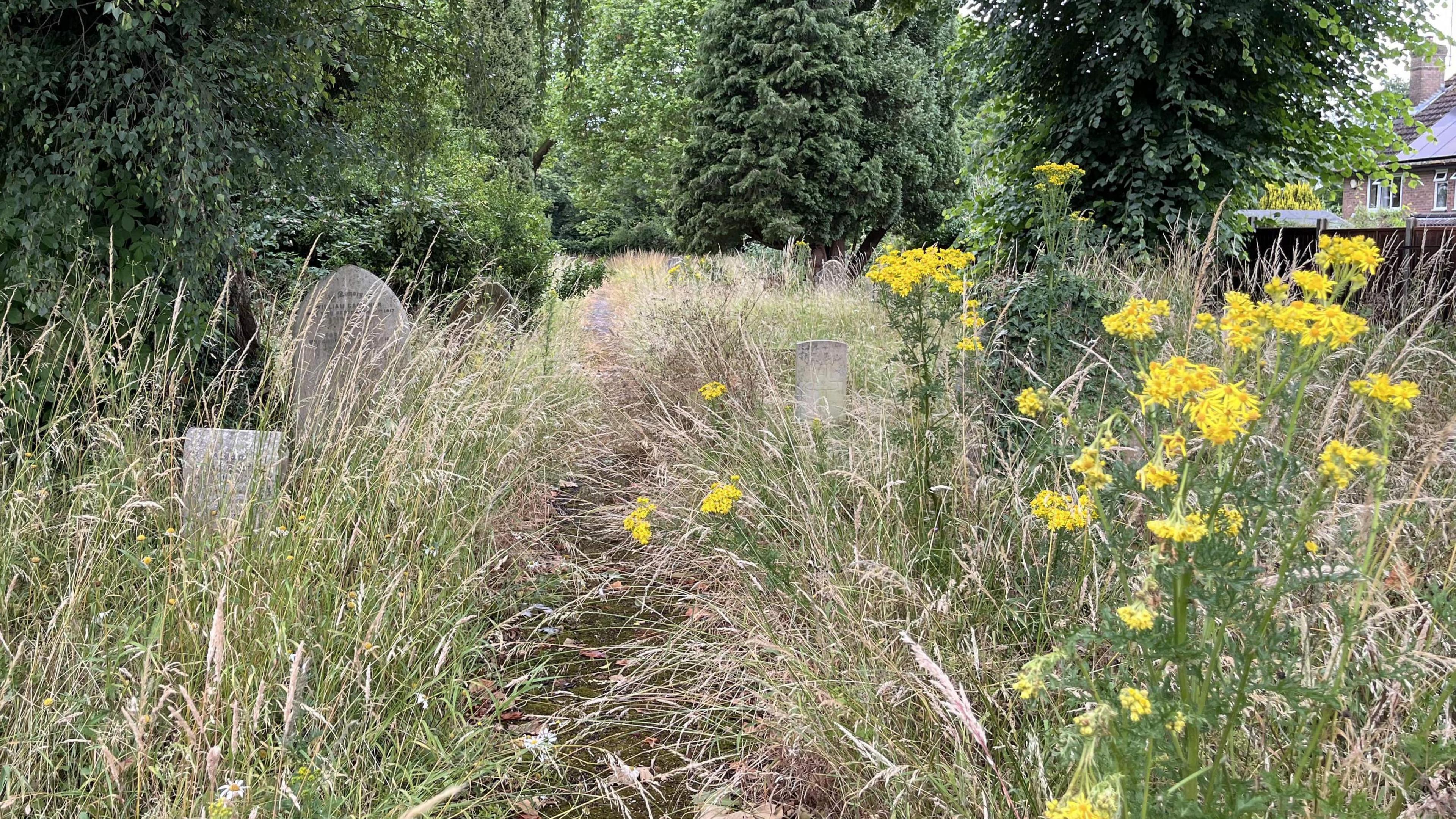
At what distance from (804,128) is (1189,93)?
23.7 feet

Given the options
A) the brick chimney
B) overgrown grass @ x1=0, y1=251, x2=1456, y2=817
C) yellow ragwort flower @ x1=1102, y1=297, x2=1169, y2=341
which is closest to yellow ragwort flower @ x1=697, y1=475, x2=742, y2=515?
overgrown grass @ x1=0, y1=251, x2=1456, y2=817

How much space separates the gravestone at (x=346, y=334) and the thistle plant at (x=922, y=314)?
2.00 metres

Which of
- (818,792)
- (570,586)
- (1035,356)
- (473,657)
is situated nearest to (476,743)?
(473,657)

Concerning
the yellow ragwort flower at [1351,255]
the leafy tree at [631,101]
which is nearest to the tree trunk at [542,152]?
the leafy tree at [631,101]

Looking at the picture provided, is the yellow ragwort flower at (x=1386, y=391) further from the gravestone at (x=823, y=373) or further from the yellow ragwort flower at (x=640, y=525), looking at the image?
the gravestone at (x=823, y=373)

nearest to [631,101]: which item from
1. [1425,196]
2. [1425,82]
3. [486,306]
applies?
[486,306]

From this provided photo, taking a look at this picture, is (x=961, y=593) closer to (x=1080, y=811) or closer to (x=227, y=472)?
(x=1080, y=811)

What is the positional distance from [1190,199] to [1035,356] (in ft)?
11.3

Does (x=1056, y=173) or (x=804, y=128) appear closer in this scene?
(x=1056, y=173)

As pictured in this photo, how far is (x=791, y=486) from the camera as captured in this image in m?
3.33

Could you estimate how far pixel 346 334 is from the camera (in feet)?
11.8

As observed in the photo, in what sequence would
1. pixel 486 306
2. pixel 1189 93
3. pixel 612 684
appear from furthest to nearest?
pixel 486 306 → pixel 1189 93 → pixel 612 684

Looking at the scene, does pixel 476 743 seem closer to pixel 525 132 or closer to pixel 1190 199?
pixel 1190 199

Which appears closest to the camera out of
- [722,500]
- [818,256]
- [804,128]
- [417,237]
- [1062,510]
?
[1062,510]
